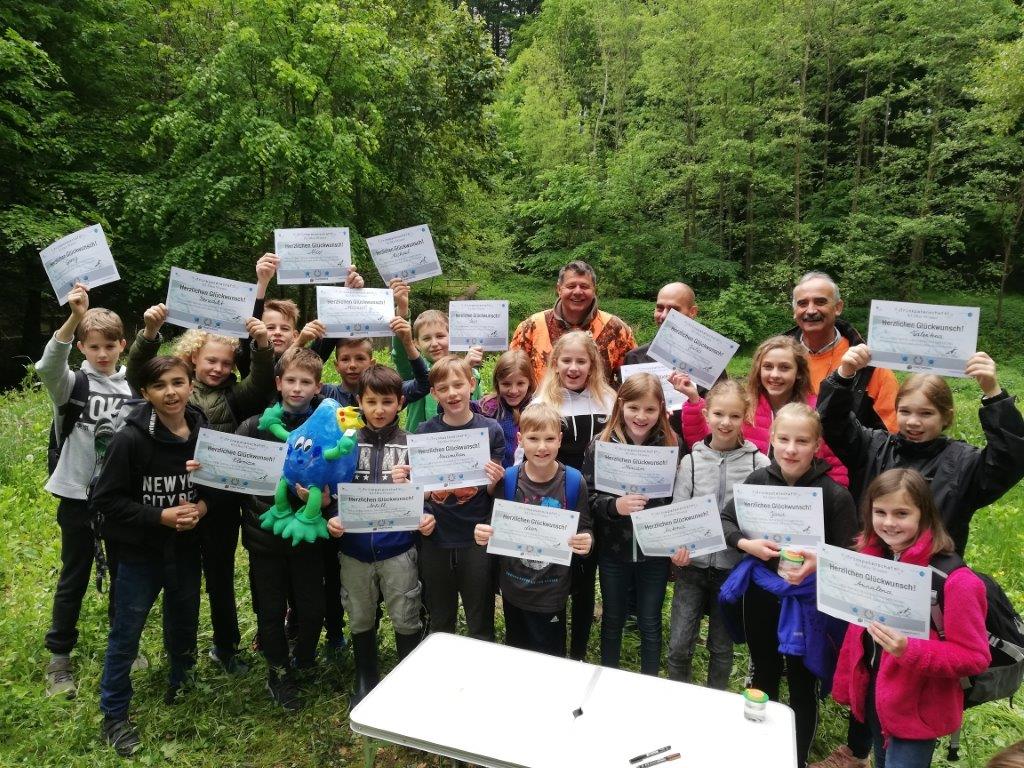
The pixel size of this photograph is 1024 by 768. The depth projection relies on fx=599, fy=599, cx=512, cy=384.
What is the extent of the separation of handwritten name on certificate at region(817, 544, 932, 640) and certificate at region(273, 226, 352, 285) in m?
3.30

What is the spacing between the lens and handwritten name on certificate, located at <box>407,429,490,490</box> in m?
2.99

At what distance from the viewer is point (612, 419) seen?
10.9 feet

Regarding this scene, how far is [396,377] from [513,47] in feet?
130

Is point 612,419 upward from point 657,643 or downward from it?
upward

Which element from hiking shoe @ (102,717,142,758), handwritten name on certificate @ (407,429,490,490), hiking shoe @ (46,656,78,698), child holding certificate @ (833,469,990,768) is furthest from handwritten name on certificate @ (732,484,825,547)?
hiking shoe @ (46,656,78,698)

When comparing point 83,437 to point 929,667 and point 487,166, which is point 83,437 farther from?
point 487,166

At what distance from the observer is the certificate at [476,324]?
420 cm

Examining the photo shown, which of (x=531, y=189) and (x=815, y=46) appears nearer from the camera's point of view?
(x=815, y=46)

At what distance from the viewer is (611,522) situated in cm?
324

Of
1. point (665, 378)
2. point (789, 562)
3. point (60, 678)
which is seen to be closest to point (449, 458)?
point (665, 378)

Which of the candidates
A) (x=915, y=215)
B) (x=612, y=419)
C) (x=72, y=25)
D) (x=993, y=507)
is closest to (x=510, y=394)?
(x=612, y=419)

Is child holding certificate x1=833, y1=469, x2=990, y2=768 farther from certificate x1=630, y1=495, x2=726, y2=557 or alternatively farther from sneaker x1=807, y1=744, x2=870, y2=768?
certificate x1=630, y1=495, x2=726, y2=557

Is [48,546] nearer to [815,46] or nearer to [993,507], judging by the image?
[993,507]

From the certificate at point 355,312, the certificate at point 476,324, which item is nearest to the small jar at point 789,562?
the certificate at point 476,324
